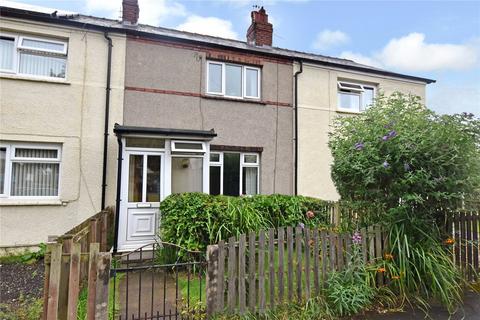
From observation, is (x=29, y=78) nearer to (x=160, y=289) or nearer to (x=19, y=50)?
(x=19, y=50)

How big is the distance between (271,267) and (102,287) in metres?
2.05

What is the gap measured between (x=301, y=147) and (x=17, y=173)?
8.35 m

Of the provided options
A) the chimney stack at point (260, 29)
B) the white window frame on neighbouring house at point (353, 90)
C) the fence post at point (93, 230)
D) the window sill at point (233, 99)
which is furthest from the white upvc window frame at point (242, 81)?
the fence post at point (93, 230)

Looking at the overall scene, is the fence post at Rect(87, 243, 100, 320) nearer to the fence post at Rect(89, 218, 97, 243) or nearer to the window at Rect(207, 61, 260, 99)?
the fence post at Rect(89, 218, 97, 243)

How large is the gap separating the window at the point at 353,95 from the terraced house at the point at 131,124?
1958 millimetres

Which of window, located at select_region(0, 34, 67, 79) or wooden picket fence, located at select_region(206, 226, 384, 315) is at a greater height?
window, located at select_region(0, 34, 67, 79)

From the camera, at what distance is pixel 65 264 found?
10.8 feet

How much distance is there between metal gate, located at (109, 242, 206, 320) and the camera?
375 cm

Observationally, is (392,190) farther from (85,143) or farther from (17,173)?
(17,173)

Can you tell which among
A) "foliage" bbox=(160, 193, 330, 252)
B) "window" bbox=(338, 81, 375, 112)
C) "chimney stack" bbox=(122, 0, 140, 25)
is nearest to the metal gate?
"foliage" bbox=(160, 193, 330, 252)

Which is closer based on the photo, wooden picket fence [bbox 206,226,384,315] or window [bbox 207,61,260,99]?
wooden picket fence [bbox 206,226,384,315]

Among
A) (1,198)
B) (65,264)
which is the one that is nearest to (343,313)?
(65,264)

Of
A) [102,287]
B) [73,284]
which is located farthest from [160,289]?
[73,284]

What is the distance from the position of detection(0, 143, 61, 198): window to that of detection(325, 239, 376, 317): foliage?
7.23 meters
